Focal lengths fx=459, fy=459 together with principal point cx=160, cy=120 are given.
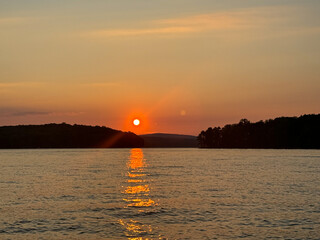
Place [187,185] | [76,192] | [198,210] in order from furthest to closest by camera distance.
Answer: [187,185] → [76,192] → [198,210]

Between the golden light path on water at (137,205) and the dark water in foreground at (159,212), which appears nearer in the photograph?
the dark water in foreground at (159,212)

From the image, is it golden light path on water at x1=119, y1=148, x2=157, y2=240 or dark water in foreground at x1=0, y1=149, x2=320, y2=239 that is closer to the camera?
dark water in foreground at x1=0, y1=149, x2=320, y2=239

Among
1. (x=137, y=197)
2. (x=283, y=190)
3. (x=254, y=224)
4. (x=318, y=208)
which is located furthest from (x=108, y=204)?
(x=283, y=190)

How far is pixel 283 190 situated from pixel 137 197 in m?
24.2

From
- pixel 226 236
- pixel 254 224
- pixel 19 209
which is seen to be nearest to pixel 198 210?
pixel 254 224

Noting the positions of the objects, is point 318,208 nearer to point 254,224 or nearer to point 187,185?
point 254,224

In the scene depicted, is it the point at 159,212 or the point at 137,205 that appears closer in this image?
the point at 159,212

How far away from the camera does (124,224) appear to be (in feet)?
142

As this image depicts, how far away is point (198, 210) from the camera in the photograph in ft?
169

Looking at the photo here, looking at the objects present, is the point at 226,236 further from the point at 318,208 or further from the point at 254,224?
the point at 318,208

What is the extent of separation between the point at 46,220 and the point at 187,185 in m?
39.4

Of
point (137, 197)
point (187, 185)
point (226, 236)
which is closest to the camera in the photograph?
point (226, 236)

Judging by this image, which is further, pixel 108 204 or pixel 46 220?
pixel 108 204

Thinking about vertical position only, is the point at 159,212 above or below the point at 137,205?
below
